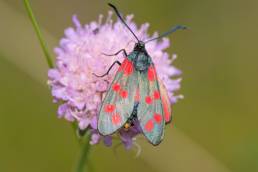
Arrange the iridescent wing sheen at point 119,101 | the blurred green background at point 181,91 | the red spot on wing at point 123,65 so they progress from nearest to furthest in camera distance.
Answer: the iridescent wing sheen at point 119,101 → the red spot on wing at point 123,65 → the blurred green background at point 181,91

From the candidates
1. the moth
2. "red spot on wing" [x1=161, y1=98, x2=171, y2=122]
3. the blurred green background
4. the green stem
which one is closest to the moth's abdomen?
the moth

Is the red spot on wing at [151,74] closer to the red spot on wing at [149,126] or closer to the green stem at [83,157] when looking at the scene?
A: the red spot on wing at [149,126]

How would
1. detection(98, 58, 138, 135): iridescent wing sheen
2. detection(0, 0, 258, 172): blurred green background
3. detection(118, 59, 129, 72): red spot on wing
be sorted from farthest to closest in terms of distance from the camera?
detection(0, 0, 258, 172): blurred green background → detection(118, 59, 129, 72): red spot on wing → detection(98, 58, 138, 135): iridescent wing sheen

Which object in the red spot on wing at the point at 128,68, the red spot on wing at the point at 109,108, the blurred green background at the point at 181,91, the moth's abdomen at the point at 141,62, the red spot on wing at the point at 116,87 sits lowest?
the red spot on wing at the point at 109,108

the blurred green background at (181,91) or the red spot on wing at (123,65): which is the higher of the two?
the blurred green background at (181,91)

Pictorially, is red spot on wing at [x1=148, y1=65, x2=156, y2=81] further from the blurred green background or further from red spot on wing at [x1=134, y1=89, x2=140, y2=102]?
the blurred green background

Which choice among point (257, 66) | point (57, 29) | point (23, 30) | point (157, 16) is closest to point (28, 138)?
point (23, 30)

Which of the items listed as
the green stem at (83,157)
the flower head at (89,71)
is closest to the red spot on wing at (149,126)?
the flower head at (89,71)
